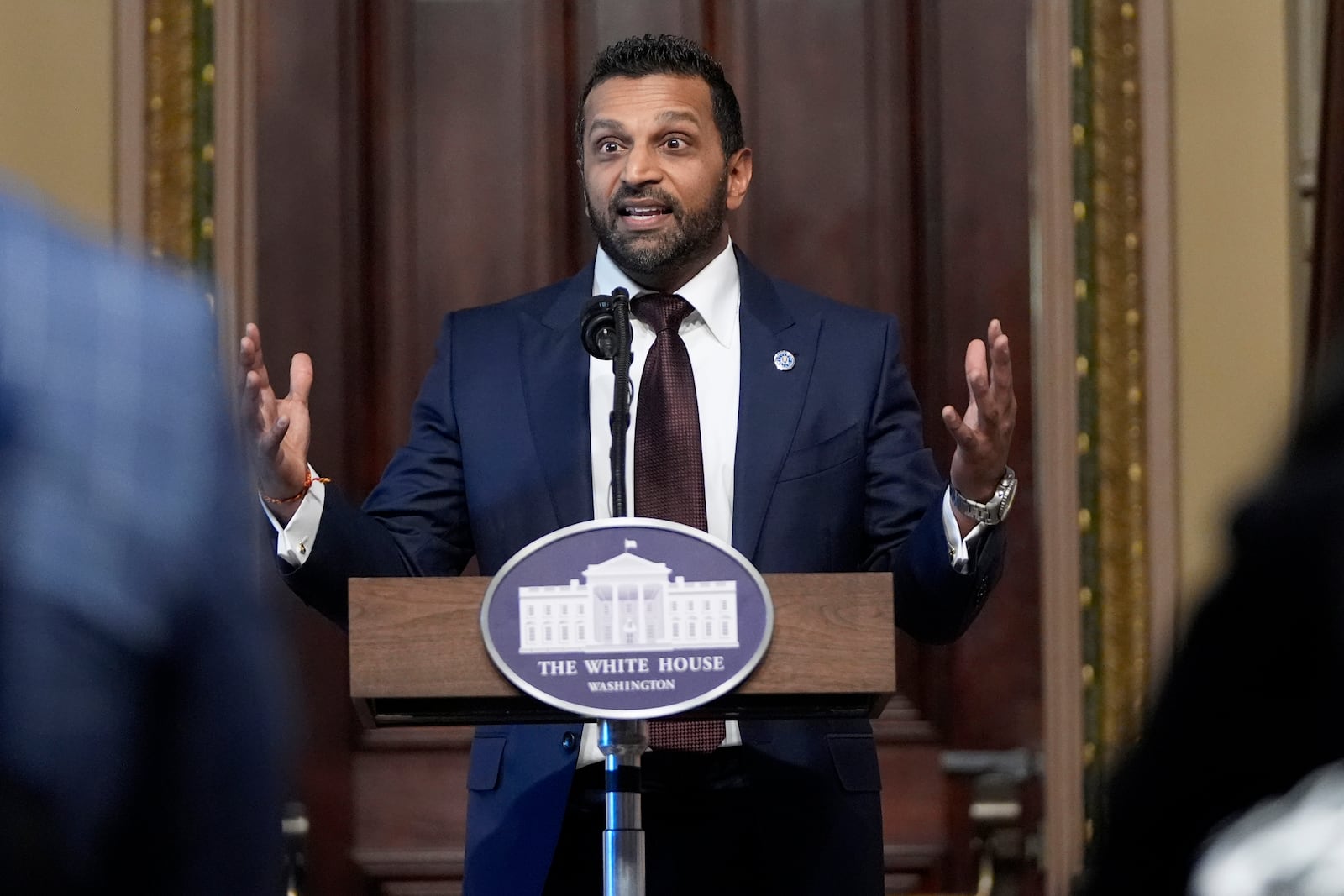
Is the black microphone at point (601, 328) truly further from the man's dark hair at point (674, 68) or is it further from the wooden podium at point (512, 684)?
the man's dark hair at point (674, 68)

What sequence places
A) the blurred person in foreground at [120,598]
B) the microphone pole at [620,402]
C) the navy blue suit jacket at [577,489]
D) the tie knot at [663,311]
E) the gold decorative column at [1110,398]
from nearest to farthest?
the blurred person in foreground at [120,598] < the microphone pole at [620,402] < the navy blue suit jacket at [577,489] < the tie knot at [663,311] < the gold decorative column at [1110,398]

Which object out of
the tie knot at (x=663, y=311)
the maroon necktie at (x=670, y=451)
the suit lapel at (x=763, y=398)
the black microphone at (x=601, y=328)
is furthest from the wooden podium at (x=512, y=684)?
the tie knot at (x=663, y=311)

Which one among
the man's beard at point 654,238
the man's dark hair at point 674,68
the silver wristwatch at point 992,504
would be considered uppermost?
the man's dark hair at point 674,68

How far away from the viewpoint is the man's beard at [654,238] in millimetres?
2590

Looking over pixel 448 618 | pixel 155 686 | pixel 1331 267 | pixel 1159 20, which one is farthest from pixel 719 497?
pixel 155 686

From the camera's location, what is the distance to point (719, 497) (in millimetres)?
2447

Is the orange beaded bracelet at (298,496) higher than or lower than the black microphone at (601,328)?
lower

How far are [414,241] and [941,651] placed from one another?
110 cm

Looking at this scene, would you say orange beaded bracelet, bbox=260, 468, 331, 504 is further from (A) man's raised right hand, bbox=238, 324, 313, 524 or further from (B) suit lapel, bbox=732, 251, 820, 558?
(B) suit lapel, bbox=732, 251, 820, 558

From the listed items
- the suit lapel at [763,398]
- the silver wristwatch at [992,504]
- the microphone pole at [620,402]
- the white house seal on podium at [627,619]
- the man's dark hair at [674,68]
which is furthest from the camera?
the man's dark hair at [674,68]

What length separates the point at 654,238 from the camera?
259 cm

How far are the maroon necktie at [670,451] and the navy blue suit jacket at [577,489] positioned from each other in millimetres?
77

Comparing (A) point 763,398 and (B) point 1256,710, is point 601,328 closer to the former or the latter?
(A) point 763,398

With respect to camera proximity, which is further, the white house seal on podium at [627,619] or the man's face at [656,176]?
the man's face at [656,176]
